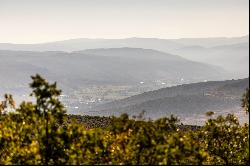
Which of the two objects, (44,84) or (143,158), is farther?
(143,158)

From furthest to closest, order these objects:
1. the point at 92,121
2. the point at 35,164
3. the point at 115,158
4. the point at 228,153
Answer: the point at 92,121
the point at 228,153
the point at 115,158
the point at 35,164

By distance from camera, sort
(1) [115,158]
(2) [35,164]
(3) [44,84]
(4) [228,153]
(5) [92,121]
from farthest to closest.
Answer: (5) [92,121] < (4) [228,153] < (1) [115,158] < (2) [35,164] < (3) [44,84]

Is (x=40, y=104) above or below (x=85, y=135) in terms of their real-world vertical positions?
above

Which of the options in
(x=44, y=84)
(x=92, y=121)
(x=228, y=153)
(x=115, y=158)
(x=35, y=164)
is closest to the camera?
(x=44, y=84)

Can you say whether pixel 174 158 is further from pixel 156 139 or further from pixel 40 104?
pixel 40 104

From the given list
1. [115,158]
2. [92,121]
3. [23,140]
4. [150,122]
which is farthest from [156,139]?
[92,121]

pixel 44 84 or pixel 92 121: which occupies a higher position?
pixel 44 84

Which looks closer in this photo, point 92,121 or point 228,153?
point 228,153

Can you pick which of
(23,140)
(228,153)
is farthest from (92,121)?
(23,140)

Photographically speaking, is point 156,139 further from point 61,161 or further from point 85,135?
point 61,161
